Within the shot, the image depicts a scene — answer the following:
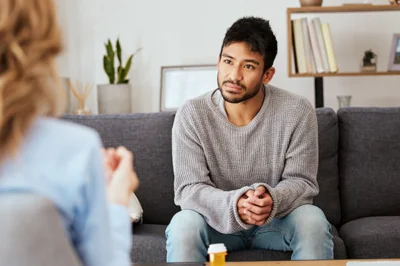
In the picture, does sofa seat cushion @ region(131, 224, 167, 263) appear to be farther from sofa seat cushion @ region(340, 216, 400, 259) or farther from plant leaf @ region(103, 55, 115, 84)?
plant leaf @ region(103, 55, 115, 84)

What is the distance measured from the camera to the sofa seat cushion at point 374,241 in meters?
2.31

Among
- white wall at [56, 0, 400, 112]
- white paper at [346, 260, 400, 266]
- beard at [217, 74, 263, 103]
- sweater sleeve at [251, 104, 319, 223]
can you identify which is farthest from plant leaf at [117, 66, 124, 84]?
white paper at [346, 260, 400, 266]

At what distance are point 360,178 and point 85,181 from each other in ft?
7.08

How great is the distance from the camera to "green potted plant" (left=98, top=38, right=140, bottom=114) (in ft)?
12.9

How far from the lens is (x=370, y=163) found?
2.68 metres

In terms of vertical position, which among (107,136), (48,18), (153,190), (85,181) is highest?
(48,18)

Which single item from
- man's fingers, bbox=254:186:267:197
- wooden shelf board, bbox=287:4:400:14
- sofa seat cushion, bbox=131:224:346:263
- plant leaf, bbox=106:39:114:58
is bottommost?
sofa seat cushion, bbox=131:224:346:263

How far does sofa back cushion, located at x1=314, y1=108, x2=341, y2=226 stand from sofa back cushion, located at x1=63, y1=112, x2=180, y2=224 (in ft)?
1.89

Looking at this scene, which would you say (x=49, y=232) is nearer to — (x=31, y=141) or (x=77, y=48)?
(x=31, y=141)

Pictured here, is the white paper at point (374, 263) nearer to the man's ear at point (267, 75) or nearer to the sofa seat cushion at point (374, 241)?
the sofa seat cushion at point (374, 241)

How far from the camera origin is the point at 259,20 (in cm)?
250

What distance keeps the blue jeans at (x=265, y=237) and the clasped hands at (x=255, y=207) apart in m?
0.10

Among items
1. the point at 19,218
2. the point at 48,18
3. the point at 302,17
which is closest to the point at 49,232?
the point at 19,218

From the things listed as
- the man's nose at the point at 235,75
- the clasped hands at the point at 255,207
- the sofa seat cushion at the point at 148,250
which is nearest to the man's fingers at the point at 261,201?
the clasped hands at the point at 255,207
